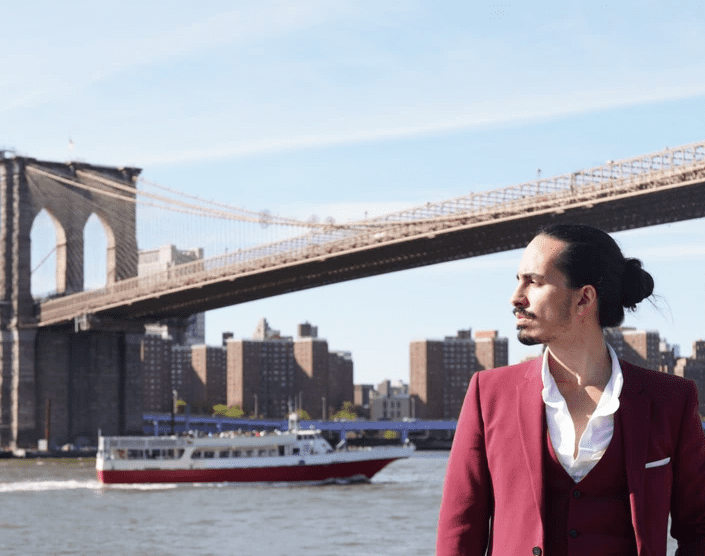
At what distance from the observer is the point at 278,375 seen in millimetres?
121500

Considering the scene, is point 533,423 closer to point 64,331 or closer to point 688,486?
point 688,486

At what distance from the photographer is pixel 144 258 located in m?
93.6

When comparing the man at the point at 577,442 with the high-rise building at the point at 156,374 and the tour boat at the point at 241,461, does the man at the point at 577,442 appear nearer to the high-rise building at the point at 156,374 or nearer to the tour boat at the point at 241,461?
the tour boat at the point at 241,461

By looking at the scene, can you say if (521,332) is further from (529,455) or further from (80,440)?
(80,440)

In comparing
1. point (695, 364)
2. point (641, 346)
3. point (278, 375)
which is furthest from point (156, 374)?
point (695, 364)

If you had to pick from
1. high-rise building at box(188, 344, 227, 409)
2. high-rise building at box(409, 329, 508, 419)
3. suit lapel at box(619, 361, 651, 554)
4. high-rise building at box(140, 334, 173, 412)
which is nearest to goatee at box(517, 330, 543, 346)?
suit lapel at box(619, 361, 651, 554)

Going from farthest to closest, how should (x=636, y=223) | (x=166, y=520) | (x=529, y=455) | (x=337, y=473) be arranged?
(x=337, y=473) < (x=636, y=223) < (x=166, y=520) < (x=529, y=455)

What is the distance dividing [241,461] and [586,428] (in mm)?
39327

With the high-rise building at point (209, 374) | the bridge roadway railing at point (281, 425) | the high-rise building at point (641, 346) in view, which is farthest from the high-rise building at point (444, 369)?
the bridge roadway railing at point (281, 425)

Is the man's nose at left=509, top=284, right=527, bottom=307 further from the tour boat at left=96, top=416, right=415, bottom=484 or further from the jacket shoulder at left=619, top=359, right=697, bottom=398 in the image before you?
the tour boat at left=96, top=416, right=415, bottom=484

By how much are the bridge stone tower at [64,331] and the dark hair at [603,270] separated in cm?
5362

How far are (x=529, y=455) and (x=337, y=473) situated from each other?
39.2 meters

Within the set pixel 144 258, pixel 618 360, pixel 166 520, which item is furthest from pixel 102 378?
pixel 618 360

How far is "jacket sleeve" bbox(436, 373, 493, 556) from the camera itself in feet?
8.87
